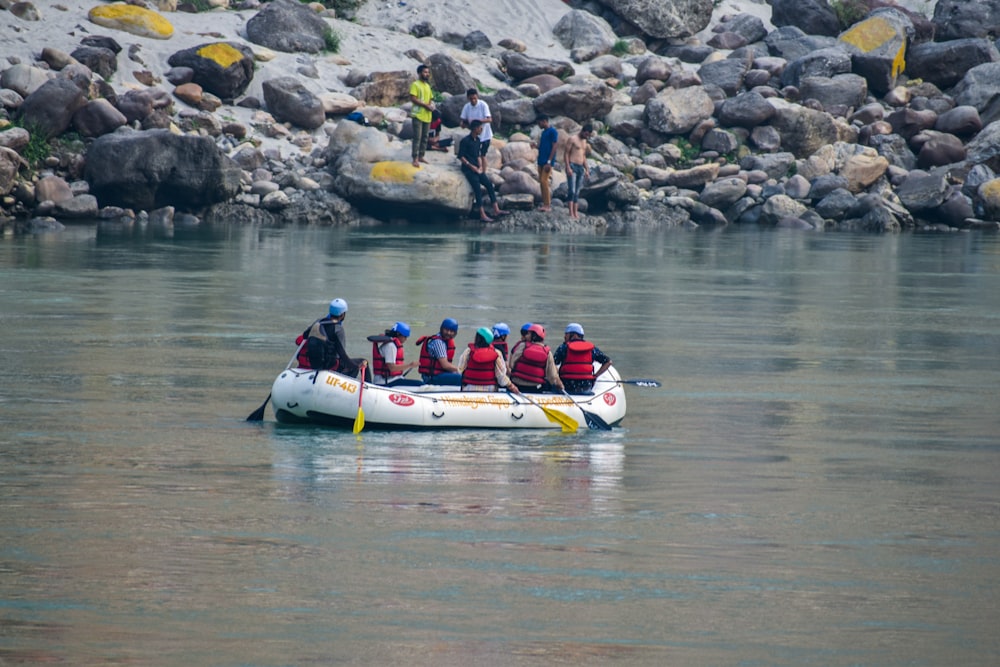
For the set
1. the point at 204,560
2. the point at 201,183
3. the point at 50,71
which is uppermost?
the point at 50,71

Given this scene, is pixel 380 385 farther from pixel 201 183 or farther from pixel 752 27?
pixel 752 27

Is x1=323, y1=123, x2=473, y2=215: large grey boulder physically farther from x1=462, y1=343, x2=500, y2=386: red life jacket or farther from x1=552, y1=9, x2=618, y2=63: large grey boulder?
x1=462, y1=343, x2=500, y2=386: red life jacket

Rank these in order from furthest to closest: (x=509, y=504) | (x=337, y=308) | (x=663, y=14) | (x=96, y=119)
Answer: (x=663, y=14)
(x=96, y=119)
(x=337, y=308)
(x=509, y=504)

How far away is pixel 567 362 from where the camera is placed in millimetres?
16688

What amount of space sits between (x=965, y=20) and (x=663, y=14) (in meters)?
10.8

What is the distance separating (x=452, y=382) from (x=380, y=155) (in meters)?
27.2

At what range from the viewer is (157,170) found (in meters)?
41.7

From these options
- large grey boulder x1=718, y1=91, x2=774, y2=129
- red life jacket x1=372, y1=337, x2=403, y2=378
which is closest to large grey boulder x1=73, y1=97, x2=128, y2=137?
large grey boulder x1=718, y1=91, x2=774, y2=129

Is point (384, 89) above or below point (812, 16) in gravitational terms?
below

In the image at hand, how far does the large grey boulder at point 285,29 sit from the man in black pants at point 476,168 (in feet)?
32.6

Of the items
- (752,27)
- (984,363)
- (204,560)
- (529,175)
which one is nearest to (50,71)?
(529,175)

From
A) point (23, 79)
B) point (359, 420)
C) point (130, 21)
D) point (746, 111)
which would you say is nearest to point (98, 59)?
point (23, 79)

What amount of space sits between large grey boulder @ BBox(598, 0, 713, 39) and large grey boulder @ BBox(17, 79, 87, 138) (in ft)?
66.9

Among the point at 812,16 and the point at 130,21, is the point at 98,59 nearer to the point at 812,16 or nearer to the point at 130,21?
the point at 130,21
